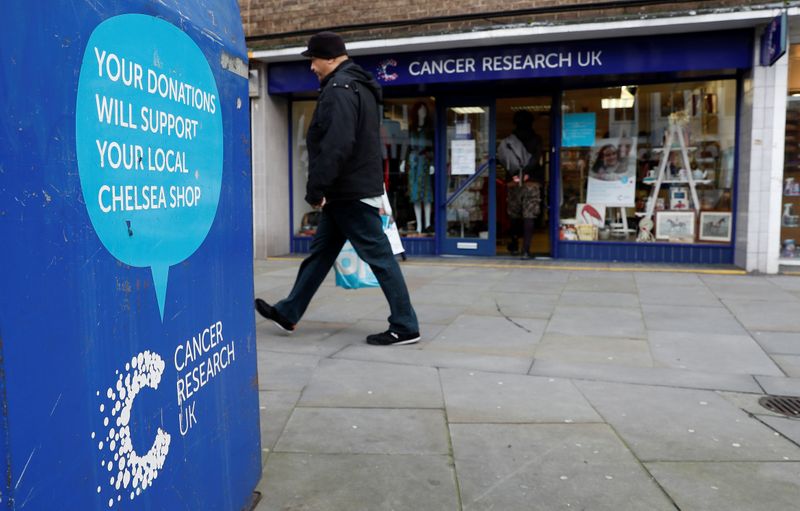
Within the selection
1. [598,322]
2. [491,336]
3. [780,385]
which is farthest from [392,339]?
[780,385]

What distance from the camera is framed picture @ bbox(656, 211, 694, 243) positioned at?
988 cm

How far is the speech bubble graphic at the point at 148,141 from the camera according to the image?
5.06 ft

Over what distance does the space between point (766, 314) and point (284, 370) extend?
448 centimetres

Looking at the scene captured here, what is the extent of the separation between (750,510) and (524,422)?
3.75 feet

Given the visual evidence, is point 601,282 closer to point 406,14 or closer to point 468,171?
point 468,171

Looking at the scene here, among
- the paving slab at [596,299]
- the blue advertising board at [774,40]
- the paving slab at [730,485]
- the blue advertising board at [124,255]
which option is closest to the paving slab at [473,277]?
the paving slab at [596,299]

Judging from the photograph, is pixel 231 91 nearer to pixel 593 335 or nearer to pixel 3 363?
pixel 3 363

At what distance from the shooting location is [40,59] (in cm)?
135

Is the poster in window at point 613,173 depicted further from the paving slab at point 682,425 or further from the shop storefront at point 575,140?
the paving slab at point 682,425

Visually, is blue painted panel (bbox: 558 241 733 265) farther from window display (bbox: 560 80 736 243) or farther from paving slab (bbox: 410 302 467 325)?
paving slab (bbox: 410 302 467 325)

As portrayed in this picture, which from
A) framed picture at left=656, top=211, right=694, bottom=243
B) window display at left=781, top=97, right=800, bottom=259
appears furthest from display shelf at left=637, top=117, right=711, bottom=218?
window display at left=781, top=97, right=800, bottom=259

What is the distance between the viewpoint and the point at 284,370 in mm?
4363

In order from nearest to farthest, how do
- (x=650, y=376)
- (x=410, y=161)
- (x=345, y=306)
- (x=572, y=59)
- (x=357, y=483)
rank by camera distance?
(x=357, y=483) < (x=650, y=376) < (x=345, y=306) < (x=572, y=59) < (x=410, y=161)

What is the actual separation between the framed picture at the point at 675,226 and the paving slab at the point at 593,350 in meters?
5.19
